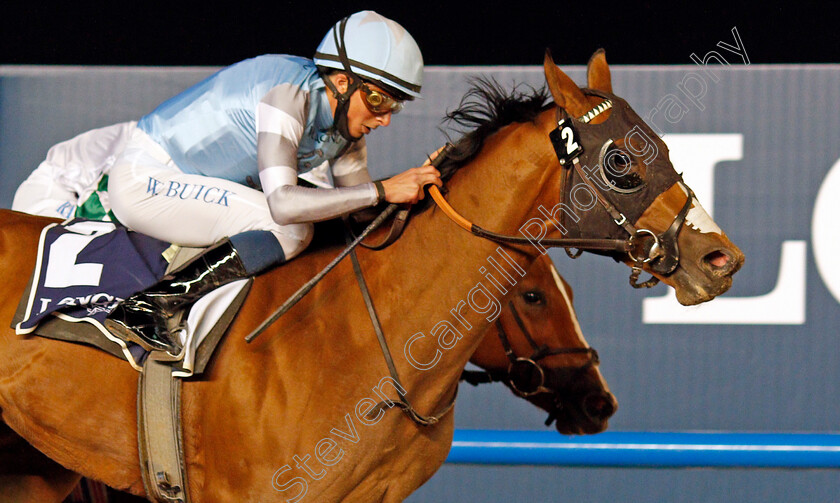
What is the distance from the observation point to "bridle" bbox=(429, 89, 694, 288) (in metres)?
1.93

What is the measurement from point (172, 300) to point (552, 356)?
156cm

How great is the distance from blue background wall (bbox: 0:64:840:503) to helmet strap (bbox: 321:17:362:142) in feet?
5.61

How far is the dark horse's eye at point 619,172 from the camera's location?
196cm

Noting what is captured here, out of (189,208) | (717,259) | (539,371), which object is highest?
(717,259)

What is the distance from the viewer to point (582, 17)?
13.4 feet

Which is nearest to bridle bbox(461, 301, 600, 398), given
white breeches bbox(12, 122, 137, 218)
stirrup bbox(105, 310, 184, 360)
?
stirrup bbox(105, 310, 184, 360)

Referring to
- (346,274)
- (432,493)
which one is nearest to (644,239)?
(346,274)

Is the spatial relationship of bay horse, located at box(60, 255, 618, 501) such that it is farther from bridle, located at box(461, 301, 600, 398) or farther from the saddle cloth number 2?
the saddle cloth number 2

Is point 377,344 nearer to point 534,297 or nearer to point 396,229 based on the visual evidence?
point 396,229

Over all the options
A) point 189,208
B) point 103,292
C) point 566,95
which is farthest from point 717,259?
point 103,292

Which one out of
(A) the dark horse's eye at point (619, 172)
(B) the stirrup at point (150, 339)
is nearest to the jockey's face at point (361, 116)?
(A) the dark horse's eye at point (619, 172)

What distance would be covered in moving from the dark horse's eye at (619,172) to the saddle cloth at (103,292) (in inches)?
42.5

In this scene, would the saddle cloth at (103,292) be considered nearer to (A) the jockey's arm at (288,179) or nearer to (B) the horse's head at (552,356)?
(A) the jockey's arm at (288,179)

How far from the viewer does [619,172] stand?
196 centimetres
